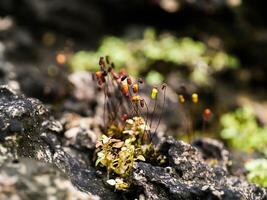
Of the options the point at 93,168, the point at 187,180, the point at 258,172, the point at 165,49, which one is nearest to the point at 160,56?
the point at 165,49

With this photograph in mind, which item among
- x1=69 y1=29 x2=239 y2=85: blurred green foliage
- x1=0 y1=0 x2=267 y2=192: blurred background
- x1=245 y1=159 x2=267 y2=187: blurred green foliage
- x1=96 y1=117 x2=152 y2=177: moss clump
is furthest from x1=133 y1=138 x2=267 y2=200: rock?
x1=69 y1=29 x2=239 y2=85: blurred green foliage

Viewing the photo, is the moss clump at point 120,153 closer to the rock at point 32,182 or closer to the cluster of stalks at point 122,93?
the cluster of stalks at point 122,93

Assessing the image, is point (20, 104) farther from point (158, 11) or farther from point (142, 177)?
point (158, 11)

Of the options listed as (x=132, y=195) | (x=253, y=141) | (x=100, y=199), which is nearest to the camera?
(x=100, y=199)

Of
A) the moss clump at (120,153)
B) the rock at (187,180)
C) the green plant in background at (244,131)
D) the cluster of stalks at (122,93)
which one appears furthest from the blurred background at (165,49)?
the moss clump at (120,153)

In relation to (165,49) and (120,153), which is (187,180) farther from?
(165,49)

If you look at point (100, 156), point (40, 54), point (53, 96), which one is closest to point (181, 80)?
point (53, 96)
